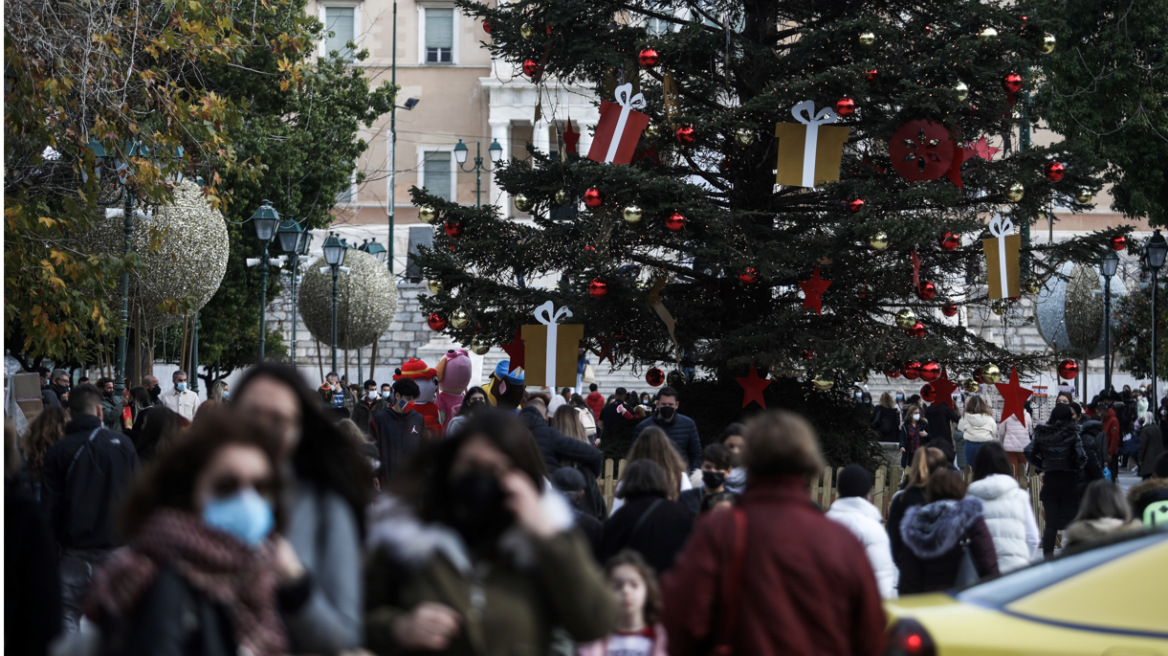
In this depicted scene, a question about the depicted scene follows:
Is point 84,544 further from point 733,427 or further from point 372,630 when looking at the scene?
point 372,630

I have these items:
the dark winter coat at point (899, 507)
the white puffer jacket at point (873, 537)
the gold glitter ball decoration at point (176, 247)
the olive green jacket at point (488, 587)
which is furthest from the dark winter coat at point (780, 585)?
the gold glitter ball decoration at point (176, 247)

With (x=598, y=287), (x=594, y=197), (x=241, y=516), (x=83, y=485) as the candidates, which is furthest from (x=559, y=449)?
(x=241, y=516)

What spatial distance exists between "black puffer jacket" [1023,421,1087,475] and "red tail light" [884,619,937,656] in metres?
7.67

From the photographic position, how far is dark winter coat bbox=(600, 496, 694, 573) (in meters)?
5.33

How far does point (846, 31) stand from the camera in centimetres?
1135

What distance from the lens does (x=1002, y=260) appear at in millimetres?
11305

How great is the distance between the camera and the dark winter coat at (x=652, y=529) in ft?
17.5

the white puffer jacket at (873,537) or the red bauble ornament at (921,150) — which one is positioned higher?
the red bauble ornament at (921,150)

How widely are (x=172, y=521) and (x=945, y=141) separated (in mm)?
10118

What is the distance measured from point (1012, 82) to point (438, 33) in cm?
3661

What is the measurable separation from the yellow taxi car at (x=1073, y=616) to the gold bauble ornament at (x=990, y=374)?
7.65 meters

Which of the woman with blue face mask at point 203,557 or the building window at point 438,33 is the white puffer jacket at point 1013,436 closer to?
the woman with blue face mask at point 203,557

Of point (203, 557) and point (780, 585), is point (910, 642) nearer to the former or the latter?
point (780, 585)

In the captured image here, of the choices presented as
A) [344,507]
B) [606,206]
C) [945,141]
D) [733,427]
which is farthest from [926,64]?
[344,507]
